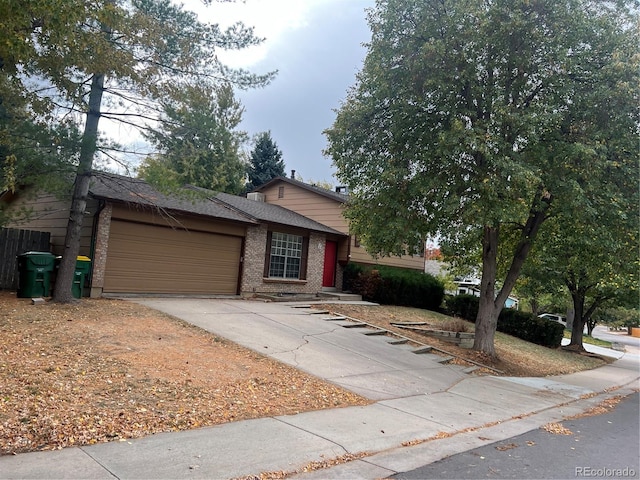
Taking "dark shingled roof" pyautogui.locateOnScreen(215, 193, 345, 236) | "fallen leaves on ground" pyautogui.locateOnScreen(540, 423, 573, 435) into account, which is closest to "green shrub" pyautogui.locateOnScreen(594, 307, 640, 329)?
"dark shingled roof" pyautogui.locateOnScreen(215, 193, 345, 236)

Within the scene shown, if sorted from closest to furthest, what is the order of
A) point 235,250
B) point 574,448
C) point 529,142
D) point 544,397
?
1. point 574,448
2. point 544,397
3. point 529,142
4. point 235,250

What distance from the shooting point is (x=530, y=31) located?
10.9m

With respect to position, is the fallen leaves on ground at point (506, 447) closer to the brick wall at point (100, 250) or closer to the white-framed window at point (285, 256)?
the brick wall at point (100, 250)

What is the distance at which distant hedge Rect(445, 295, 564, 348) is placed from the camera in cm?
2152

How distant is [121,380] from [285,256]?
1281 cm

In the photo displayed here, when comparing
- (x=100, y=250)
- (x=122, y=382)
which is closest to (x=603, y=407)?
(x=122, y=382)

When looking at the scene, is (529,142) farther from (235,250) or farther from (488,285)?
(235,250)

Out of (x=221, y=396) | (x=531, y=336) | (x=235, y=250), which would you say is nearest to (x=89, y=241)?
(x=235, y=250)

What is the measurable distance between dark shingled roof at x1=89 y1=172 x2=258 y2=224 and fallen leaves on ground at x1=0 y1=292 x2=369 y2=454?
3616mm

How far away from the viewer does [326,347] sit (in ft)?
35.8

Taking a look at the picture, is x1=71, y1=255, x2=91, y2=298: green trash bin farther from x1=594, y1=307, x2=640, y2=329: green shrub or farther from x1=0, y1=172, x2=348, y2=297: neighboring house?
x1=594, y1=307, x2=640, y2=329: green shrub

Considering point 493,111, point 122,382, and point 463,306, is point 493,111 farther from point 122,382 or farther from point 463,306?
point 463,306

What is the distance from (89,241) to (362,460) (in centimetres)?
1089

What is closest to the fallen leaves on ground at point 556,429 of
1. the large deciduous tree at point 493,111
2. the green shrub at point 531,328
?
the large deciduous tree at point 493,111
